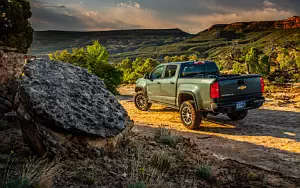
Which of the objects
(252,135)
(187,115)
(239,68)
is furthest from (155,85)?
(239,68)

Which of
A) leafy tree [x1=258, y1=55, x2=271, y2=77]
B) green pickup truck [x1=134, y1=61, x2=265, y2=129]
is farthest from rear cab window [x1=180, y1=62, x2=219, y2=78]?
leafy tree [x1=258, y1=55, x2=271, y2=77]

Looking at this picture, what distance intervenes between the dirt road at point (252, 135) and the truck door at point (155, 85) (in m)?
0.80

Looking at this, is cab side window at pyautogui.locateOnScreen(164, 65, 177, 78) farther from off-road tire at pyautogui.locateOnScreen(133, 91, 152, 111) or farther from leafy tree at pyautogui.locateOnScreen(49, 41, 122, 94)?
leafy tree at pyautogui.locateOnScreen(49, 41, 122, 94)

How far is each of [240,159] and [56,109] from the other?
3.85 metres

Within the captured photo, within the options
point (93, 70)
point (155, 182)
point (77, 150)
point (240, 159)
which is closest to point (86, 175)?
point (77, 150)

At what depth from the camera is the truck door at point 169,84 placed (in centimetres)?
924

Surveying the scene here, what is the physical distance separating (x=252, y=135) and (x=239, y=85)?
4.81ft

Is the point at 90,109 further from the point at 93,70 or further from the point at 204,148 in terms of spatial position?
the point at 93,70

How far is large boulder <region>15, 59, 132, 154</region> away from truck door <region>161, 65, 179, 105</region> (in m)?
3.88

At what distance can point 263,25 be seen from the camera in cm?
17700

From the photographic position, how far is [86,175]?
3.85 meters

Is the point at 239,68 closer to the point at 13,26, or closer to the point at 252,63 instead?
the point at 252,63

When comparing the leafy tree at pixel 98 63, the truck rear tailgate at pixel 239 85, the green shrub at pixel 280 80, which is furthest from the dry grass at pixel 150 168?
the green shrub at pixel 280 80

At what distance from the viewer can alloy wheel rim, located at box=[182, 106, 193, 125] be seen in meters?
8.30
